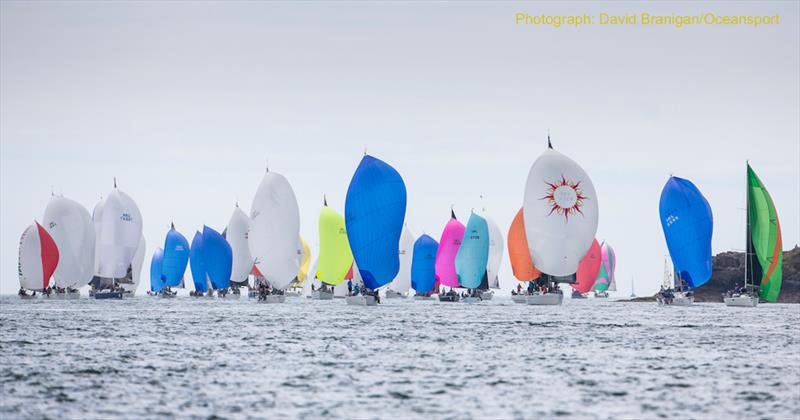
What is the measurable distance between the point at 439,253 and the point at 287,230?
24816 millimetres

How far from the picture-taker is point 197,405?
2622 centimetres

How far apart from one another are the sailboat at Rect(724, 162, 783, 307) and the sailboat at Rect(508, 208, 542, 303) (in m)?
17.4

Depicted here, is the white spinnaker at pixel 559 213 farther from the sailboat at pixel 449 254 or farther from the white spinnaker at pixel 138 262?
the white spinnaker at pixel 138 262

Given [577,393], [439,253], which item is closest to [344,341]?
[577,393]

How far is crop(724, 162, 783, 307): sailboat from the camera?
88062 millimetres

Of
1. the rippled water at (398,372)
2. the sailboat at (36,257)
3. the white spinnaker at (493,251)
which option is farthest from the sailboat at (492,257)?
the rippled water at (398,372)

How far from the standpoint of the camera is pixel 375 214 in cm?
7744

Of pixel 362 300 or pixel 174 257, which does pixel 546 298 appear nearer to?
pixel 362 300

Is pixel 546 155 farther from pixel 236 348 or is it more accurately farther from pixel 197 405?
pixel 197 405

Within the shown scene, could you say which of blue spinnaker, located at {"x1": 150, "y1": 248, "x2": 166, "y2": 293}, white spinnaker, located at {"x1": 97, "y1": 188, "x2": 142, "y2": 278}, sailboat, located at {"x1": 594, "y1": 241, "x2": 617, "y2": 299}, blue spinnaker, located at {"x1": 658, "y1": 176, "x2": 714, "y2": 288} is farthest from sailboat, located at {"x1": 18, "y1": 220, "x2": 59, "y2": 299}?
sailboat, located at {"x1": 594, "y1": 241, "x2": 617, "y2": 299}

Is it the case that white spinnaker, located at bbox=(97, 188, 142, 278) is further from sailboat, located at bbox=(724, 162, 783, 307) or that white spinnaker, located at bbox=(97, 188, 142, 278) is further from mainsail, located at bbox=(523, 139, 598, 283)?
sailboat, located at bbox=(724, 162, 783, 307)

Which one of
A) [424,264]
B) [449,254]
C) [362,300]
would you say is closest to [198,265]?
[424,264]

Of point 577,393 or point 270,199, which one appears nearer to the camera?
point 577,393

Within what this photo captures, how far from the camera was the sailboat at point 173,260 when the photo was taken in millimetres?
147000
